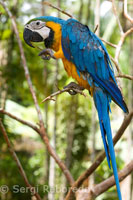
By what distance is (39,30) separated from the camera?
1.02 metres

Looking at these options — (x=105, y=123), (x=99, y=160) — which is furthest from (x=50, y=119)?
(x=105, y=123)

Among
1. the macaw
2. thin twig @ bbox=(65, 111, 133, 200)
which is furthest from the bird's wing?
thin twig @ bbox=(65, 111, 133, 200)

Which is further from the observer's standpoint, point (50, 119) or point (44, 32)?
point (50, 119)

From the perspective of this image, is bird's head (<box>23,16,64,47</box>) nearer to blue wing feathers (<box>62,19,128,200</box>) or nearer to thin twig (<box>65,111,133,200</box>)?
blue wing feathers (<box>62,19,128,200</box>)

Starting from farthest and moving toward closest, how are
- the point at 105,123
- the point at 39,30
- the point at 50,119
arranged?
the point at 50,119 < the point at 39,30 < the point at 105,123

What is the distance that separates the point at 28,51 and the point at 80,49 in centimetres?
104

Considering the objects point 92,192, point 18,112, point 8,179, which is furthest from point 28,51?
point 92,192

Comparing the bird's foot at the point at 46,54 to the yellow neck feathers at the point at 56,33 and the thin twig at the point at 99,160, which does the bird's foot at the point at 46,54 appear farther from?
the thin twig at the point at 99,160

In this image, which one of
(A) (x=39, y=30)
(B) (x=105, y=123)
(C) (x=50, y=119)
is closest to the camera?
(B) (x=105, y=123)

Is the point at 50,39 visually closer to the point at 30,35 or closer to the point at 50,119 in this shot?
the point at 30,35

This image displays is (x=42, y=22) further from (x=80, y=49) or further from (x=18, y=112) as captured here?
(x=18, y=112)

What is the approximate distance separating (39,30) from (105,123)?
0.42 meters

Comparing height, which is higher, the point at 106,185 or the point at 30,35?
the point at 30,35

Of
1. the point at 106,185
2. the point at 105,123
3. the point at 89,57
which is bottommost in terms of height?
the point at 106,185
